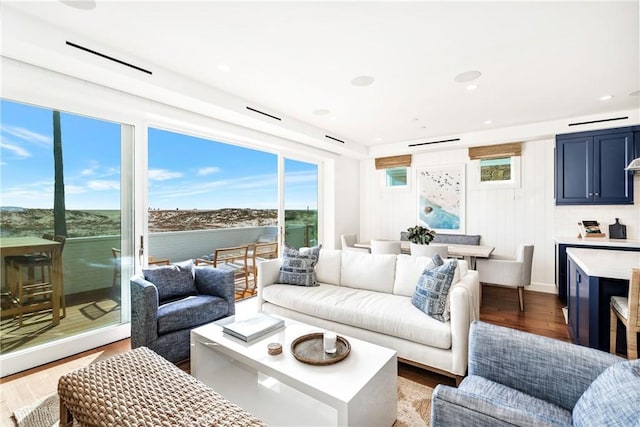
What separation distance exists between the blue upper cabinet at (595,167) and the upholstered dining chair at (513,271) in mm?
1310

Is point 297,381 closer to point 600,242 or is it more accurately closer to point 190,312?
point 190,312

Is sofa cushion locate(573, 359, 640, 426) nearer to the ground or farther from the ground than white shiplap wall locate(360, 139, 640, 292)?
nearer to the ground

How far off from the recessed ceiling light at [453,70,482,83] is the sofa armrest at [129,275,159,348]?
11.4ft

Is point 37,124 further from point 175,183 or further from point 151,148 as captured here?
point 175,183

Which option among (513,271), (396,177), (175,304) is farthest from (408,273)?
(396,177)

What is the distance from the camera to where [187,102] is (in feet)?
10.3

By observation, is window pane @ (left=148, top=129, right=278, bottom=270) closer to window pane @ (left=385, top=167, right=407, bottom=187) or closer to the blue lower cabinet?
window pane @ (left=385, top=167, right=407, bottom=187)

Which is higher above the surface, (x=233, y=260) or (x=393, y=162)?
(x=393, y=162)

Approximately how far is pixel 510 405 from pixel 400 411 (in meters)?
0.83

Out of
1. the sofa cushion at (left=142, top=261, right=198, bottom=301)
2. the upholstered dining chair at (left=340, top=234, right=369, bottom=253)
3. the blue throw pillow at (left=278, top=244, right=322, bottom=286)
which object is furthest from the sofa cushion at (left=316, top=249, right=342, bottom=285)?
the upholstered dining chair at (left=340, top=234, right=369, bottom=253)

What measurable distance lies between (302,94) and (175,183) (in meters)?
1.93

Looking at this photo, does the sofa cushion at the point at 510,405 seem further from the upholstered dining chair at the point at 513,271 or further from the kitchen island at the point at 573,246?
the kitchen island at the point at 573,246

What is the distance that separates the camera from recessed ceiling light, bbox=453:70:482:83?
9.48 feet

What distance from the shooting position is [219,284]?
3010mm
